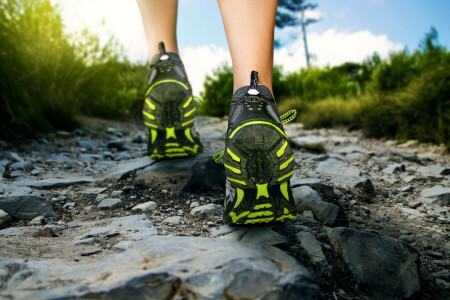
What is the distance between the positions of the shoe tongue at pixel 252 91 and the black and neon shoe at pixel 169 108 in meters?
0.54

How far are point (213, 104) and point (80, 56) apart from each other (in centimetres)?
503

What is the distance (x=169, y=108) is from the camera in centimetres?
185

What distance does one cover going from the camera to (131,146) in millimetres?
4027

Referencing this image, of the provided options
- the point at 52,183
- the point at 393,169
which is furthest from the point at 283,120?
the point at 393,169

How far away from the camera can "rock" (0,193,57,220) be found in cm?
167

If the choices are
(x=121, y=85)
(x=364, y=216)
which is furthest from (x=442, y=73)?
(x=121, y=85)

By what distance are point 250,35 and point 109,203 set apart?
46.5 inches

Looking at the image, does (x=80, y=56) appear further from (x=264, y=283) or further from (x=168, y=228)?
(x=264, y=283)

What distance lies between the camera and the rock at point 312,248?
4.18 ft

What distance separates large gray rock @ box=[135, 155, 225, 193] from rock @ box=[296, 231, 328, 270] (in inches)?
32.1

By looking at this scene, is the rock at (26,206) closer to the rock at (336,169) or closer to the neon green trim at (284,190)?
the neon green trim at (284,190)

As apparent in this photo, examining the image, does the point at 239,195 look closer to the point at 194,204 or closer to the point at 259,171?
the point at 259,171

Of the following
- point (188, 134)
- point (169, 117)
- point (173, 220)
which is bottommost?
point (173, 220)

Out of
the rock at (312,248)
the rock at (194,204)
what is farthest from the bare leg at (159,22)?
the rock at (312,248)
